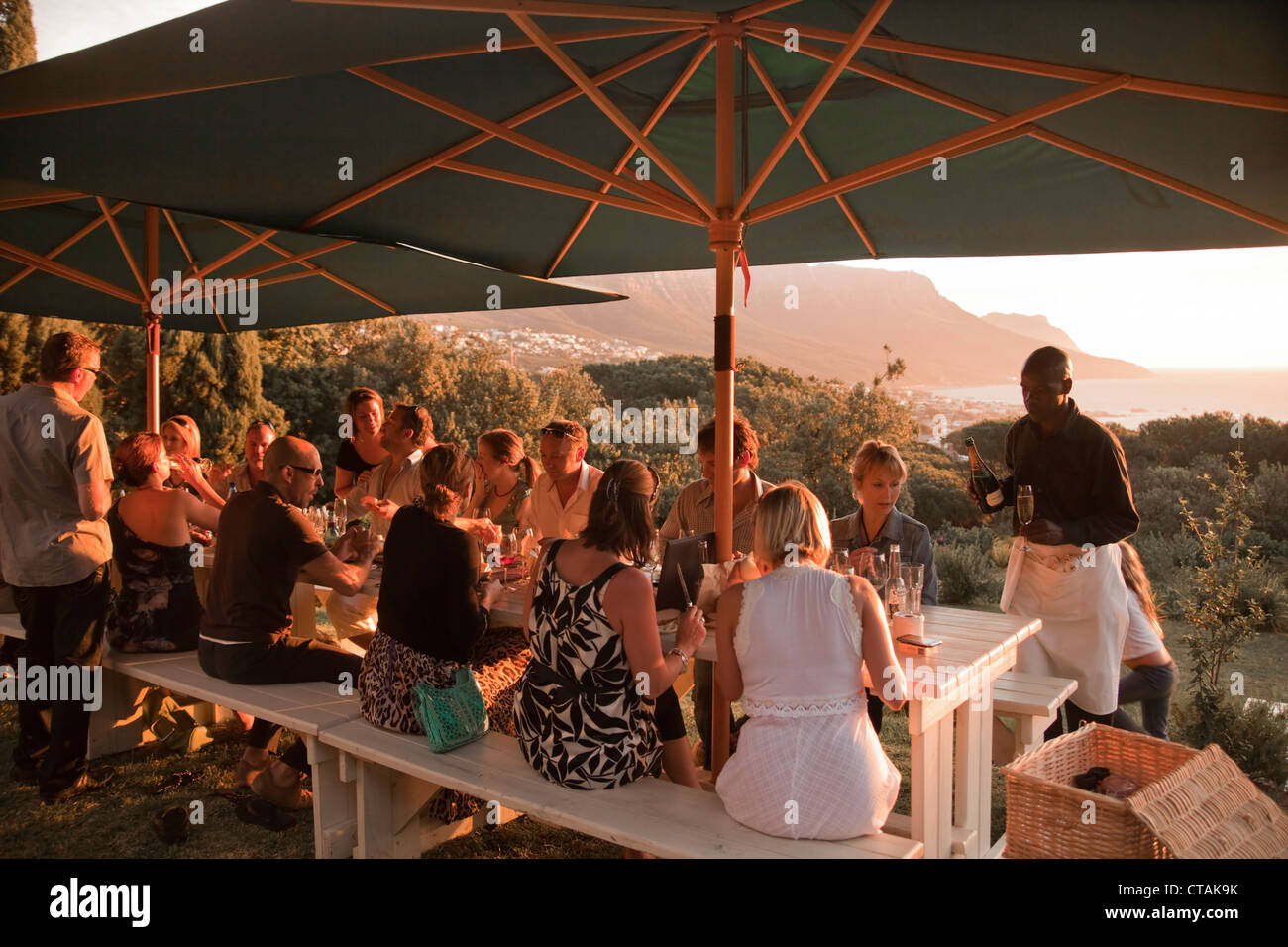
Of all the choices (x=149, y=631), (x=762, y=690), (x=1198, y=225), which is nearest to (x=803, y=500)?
(x=762, y=690)

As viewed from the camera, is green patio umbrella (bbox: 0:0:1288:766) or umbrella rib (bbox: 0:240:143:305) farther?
umbrella rib (bbox: 0:240:143:305)

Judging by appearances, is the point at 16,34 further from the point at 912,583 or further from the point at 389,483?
the point at 912,583

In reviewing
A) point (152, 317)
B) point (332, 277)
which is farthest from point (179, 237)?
point (332, 277)

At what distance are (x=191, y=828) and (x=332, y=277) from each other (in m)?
3.48

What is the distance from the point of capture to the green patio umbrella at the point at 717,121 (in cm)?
247

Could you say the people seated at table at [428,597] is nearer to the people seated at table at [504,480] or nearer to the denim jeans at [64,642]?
the denim jeans at [64,642]

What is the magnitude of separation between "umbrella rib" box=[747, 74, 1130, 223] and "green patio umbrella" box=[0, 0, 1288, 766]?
Result: 0.03 feet

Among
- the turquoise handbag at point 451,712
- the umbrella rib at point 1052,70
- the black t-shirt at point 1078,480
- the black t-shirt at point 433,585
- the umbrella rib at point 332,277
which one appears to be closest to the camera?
the umbrella rib at point 1052,70

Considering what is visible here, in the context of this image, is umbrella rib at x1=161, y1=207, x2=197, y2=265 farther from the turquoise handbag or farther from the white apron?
the white apron

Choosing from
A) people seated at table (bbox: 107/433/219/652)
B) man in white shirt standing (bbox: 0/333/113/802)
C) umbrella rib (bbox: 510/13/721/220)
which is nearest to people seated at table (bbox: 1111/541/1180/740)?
umbrella rib (bbox: 510/13/721/220)

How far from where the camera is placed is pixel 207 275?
5.98 metres

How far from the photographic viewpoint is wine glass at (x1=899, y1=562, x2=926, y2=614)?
9.77ft

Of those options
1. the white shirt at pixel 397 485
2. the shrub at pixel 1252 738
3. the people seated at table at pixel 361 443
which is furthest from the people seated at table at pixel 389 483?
the shrub at pixel 1252 738

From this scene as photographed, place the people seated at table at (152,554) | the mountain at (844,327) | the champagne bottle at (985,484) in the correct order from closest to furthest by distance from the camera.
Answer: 1. the champagne bottle at (985,484)
2. the people seated at table at (152,554)
3. the mountain at (844,327)
